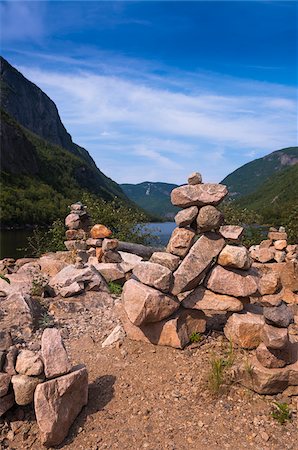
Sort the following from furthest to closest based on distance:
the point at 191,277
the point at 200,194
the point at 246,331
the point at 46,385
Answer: the point at 200,194
the point at 191,277
the point at 246,331
the point at 46,385

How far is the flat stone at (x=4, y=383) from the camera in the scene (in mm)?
5578

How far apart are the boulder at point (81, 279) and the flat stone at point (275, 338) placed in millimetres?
5931

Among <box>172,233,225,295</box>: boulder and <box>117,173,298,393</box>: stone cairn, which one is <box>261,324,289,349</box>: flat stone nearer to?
<box>117,173,298,393</box>: stone cairn

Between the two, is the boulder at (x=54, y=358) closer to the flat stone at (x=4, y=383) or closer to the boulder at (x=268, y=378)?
the flat stone at (x=4, y=383)

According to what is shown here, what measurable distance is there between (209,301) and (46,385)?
11.9ft

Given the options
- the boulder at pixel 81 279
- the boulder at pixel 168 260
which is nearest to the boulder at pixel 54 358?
the boulder at pixel 168 260

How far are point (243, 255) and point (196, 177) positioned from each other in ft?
6.30

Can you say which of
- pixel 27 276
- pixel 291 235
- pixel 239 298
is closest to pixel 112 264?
pixel 27 276

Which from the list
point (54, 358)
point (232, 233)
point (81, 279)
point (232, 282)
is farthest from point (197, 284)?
point (81, 279)

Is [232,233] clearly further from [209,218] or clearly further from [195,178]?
[195,178]

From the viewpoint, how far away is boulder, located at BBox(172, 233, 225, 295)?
7559 millimetres

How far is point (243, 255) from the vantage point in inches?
302

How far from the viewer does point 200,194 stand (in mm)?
7793

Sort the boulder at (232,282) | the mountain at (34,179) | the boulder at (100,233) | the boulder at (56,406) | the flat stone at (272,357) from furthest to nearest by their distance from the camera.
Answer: the mountain at (34,179) < the boulder at (100,233) < the boulder at (232,282) < the flat stone at (272,357) < the boulder at (56,406)
